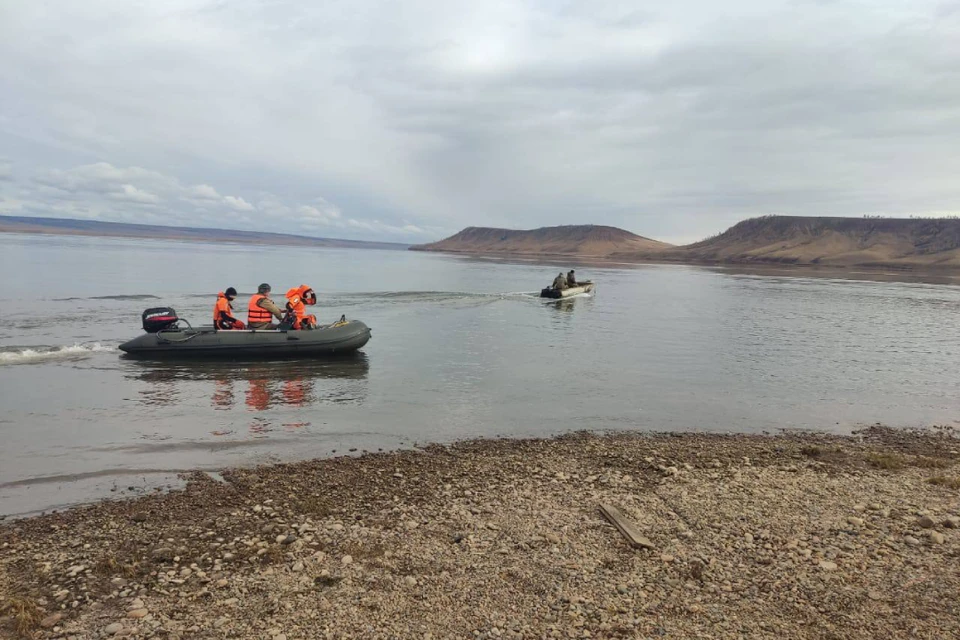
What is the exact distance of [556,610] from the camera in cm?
397

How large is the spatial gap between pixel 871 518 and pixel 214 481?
6.76 meters

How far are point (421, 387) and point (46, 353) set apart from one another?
357 inches

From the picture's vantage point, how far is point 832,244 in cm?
10544

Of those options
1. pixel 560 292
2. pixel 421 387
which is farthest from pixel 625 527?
pixel 560 292

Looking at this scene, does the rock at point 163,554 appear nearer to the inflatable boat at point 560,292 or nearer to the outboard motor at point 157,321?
the outboard motor at point 157,321

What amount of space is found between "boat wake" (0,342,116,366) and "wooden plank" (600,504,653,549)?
42.8 feet

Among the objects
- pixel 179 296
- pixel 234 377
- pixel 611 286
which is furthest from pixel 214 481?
pixel 611 286

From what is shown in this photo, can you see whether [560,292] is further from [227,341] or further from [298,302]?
[227,341]

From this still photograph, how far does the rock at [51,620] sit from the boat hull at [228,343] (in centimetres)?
974

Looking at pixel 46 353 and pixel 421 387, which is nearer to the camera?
pixel 421 387

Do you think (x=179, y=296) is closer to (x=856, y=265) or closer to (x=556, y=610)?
(x=556, y=610)

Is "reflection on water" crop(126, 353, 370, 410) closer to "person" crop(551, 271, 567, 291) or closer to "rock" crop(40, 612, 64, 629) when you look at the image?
"rock" crop(40, 612, 64, 629)

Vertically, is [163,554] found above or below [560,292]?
below

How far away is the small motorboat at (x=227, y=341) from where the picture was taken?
42.9 feet
